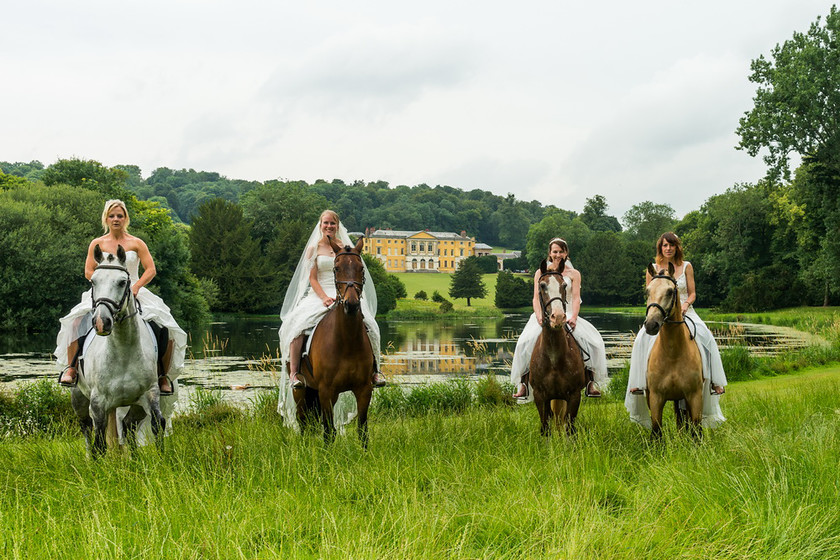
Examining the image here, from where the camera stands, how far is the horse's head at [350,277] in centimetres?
641

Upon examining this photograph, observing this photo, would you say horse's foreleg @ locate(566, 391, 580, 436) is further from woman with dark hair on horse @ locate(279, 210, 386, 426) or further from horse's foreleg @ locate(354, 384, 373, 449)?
horse's foreleg @ locate(354, 384, 373, 449)

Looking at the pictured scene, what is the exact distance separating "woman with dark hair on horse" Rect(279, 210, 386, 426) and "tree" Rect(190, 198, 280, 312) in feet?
168

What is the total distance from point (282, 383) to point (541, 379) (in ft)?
10.0

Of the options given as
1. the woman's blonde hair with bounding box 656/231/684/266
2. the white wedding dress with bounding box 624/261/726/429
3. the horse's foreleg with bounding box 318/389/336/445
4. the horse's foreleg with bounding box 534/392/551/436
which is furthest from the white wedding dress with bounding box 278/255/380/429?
the woman's blonde hair with bounding box 656/231/684/266

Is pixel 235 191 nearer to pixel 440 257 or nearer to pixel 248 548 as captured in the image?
pixel 440 257

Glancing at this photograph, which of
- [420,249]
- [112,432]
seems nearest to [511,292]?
[420,249]

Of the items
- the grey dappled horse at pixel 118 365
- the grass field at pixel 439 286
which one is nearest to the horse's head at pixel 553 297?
the grey dappled horse at pixel 118 365

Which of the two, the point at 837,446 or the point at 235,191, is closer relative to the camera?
the point at 837,446

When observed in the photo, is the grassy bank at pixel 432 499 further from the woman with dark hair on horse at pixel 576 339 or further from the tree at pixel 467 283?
the tree at pixel 467 283

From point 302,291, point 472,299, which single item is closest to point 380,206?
point 472,299

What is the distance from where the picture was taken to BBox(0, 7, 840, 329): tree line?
107ft

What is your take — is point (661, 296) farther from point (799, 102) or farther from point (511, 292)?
point (511, 292)

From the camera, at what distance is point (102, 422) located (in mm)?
6102

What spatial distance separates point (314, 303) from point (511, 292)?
6998 cm
